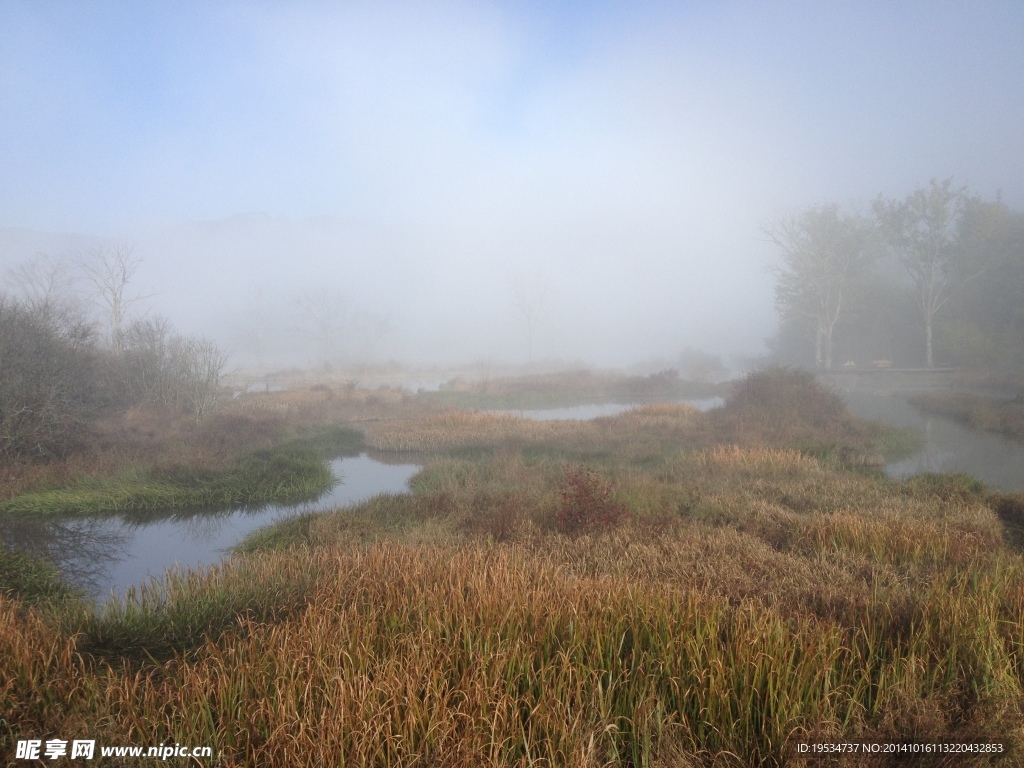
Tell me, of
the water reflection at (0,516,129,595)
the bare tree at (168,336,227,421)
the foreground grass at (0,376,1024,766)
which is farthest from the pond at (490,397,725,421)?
the foreground grass at (0,376,1024,766)

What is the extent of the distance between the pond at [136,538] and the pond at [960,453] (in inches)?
558

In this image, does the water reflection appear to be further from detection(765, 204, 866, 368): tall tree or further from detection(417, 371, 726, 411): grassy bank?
detection(765, 204, 866, 368): tall tree

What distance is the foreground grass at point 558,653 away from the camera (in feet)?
9.91

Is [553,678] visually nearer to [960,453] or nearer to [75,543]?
[75,543]

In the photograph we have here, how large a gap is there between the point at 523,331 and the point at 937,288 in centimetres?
7375

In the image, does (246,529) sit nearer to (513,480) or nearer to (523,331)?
(513,480)

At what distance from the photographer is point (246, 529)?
11023mm

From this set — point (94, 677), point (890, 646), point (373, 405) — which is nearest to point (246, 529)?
point (94, 677)

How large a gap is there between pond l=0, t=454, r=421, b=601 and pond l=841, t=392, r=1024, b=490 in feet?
46.5

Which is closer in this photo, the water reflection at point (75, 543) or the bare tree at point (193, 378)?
the water reflection at point (75, 543)

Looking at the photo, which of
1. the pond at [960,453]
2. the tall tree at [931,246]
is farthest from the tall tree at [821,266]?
the pond at [960,453]

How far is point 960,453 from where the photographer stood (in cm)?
1702

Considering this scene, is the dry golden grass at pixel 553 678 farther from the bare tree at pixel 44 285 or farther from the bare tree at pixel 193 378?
the bare tree at pixel 193 378

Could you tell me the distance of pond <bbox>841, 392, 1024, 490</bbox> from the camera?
46.0ft
